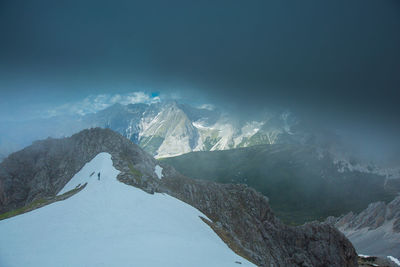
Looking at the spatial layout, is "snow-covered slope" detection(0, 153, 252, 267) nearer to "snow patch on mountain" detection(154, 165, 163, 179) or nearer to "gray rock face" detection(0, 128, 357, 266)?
"gray rock face" detection(0, 128, 357, 266)

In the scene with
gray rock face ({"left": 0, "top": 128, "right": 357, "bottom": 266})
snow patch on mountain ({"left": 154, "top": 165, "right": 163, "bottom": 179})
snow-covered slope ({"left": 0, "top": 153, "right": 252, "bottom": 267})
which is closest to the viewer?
snow-covered slope ({"left": 0, "top": 153, "right": 252, "bottom": 267})

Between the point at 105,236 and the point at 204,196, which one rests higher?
the point at 105,236

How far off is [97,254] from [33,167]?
3134 inches

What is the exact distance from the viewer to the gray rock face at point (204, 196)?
63094 millimetres

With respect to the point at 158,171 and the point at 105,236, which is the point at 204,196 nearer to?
the point at 158,171

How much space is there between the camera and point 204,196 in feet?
224

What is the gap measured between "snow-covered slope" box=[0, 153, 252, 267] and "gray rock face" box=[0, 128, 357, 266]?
33.7 m

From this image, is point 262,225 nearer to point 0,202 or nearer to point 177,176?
point 177,176

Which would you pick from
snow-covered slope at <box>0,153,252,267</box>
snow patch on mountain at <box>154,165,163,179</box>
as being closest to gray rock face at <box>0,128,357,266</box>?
snow patch on mountain at <box>154,165,163,179</box>

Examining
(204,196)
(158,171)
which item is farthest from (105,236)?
(204,196)

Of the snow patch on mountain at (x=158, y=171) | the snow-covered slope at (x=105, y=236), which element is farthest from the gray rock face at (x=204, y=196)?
the snow-covered slope at (x=105, y=236)

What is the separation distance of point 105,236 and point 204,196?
5144 cm

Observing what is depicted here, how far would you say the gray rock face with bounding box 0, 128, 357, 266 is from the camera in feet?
207

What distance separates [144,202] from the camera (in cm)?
2891
